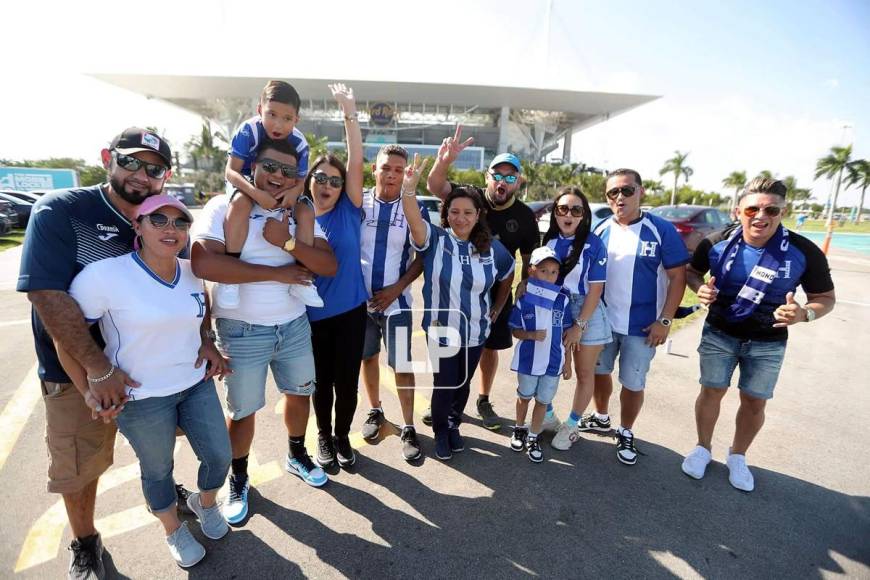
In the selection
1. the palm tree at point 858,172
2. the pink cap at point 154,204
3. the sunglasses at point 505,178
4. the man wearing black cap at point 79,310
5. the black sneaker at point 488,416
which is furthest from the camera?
the palm tree at point 858,172

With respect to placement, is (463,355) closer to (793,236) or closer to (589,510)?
(589,510)

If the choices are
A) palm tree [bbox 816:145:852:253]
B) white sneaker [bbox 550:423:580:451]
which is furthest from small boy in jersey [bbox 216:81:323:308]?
palm tree [bbox 816:145:852:253]

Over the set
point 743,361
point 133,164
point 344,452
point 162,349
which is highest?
point 133,164

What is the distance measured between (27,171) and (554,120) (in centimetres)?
6222

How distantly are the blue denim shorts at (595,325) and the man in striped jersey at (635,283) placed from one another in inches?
3.2

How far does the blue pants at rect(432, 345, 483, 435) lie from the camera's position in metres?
3.04

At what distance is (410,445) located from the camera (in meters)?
3.16

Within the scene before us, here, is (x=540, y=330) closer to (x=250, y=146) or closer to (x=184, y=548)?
(x=250, y=146)

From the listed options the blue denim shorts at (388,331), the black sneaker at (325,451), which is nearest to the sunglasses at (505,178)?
the blue denim shorts at (388,331)

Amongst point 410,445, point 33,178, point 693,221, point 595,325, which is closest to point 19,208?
point 33,178

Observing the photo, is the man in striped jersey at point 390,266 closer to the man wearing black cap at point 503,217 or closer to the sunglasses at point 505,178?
the man wearing black cap at point 503,217

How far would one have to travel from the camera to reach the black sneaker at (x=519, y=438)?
10.6 feet

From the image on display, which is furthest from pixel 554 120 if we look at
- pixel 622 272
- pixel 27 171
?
pixel 622 272

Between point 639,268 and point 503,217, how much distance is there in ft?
3.76
